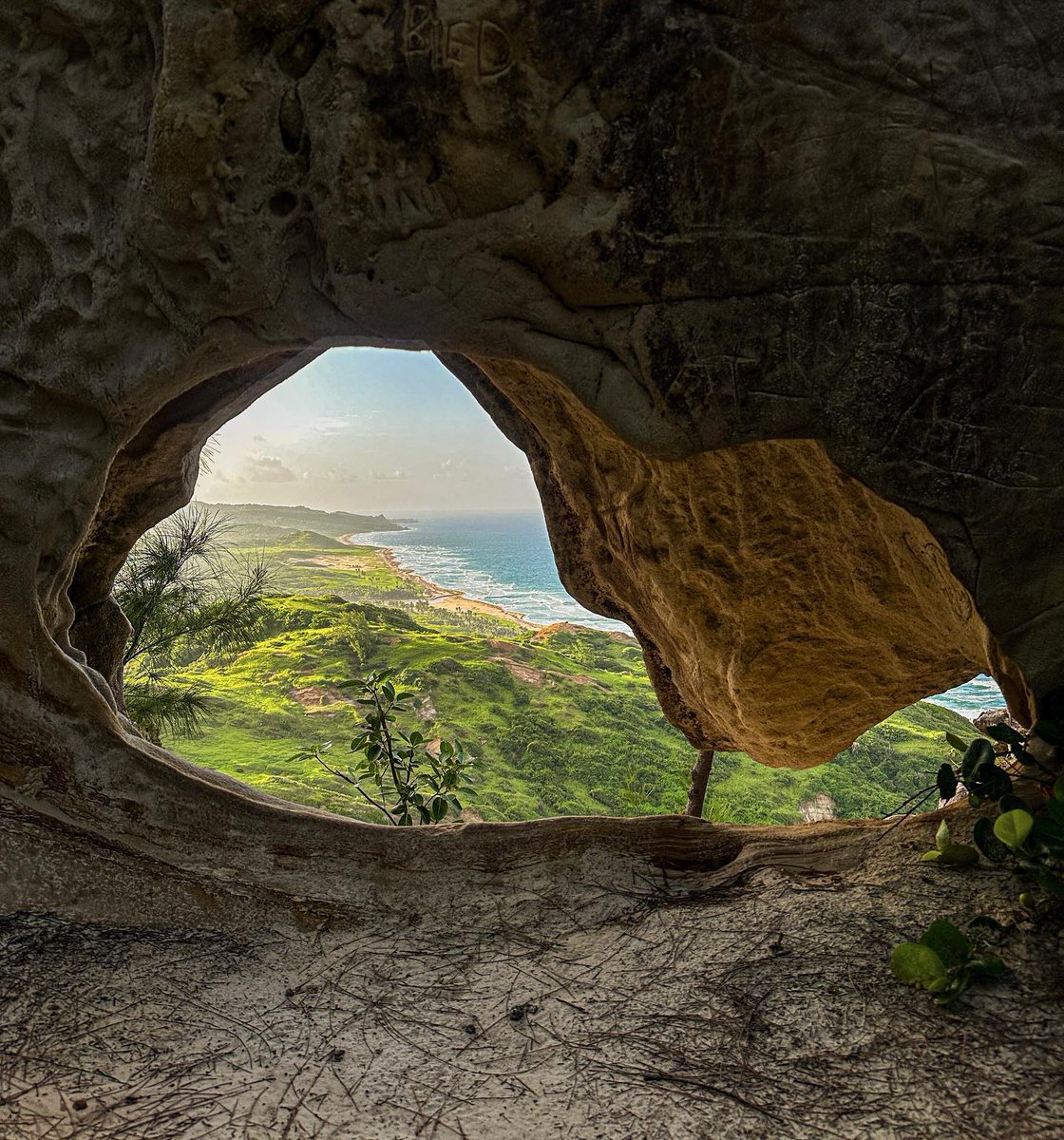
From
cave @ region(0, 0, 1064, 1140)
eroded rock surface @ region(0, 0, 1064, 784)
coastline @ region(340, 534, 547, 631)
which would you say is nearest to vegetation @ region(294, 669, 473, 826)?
cave @ region(0, 0, 1064, 1140)

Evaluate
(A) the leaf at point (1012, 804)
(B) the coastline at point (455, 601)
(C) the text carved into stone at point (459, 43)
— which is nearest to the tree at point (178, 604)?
(C) the text carved into stone at point (459, 43)

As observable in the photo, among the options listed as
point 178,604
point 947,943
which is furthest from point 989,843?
point 178,604

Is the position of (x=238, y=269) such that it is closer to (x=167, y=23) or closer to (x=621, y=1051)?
(x=167, y=23)

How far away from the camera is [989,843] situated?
2.94 m

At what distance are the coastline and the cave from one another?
29.0 m

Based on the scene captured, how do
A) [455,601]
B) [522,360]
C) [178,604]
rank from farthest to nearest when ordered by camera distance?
[455,601]
[178,604]
[522,360]

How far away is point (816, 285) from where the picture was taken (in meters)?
3.14

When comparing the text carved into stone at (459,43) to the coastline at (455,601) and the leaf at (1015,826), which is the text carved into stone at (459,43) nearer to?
the leaf at (1015,826)

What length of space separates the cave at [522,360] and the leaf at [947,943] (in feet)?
0.54

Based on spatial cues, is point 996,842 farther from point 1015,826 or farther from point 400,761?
point 400,761

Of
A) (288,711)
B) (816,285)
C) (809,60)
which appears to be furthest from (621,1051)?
(288,711)

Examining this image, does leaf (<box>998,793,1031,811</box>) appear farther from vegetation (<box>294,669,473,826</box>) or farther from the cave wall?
vegetation (<box>294,669,473,826</box>)

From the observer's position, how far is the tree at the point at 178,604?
866cm

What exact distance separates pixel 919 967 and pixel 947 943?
117 millimetres
